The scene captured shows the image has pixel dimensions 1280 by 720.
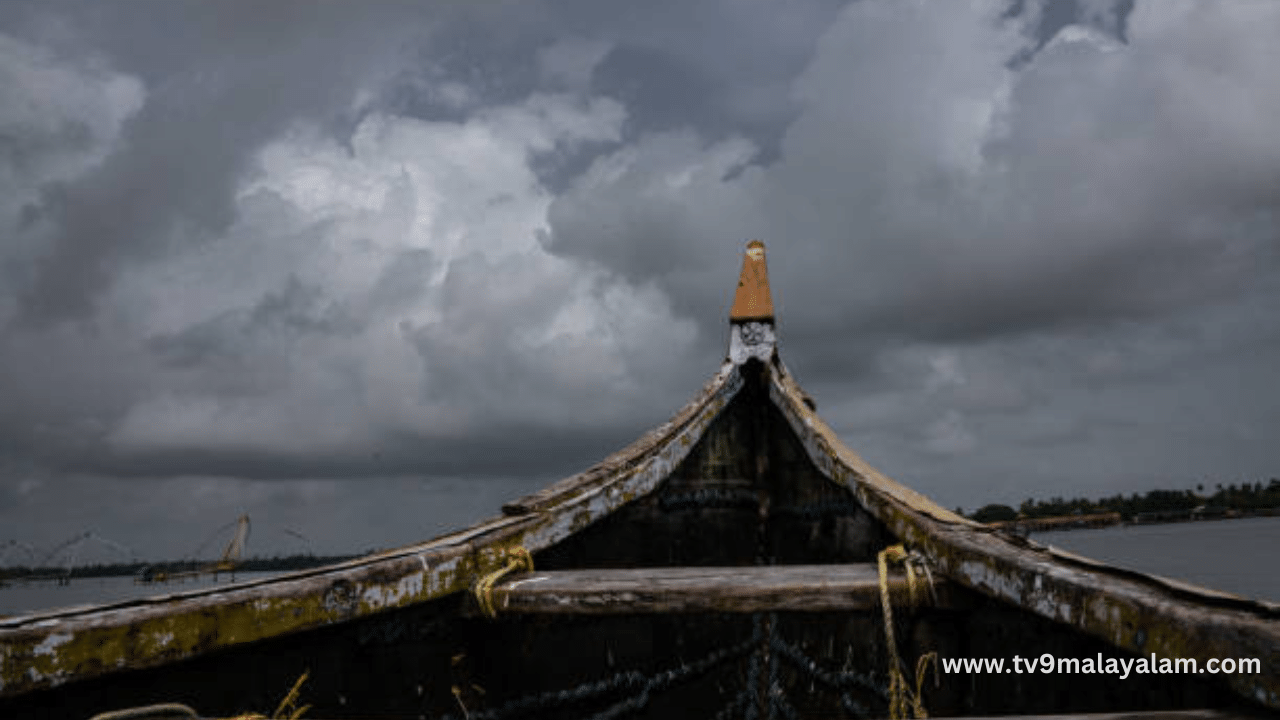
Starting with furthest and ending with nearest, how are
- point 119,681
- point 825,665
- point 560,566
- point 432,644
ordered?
point 825,665, point 560,566, point 432,644, point 119,681

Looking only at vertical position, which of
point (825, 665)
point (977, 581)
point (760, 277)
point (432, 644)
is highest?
point (760, 277)

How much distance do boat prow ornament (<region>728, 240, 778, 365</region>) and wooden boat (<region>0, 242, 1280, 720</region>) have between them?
386 mm

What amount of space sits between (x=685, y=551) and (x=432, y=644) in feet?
8.92

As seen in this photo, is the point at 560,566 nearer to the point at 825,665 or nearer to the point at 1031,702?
the point at 825,665

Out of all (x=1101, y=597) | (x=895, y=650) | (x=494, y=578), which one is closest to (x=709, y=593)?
(x=895, y=650)

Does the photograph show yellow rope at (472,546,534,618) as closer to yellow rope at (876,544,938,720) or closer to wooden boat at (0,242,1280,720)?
wooden boat at (0,242,1280,720)

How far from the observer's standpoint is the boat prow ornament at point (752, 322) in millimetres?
6961

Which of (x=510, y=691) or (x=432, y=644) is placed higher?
(x=432, y=644)

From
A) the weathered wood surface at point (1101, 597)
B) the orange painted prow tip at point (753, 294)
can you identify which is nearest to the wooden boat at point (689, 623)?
the weathered wood surface at point (1101, 597)

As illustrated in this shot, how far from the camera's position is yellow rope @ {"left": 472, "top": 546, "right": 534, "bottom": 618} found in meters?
3.56

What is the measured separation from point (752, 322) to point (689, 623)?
2642mm

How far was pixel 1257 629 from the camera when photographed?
1.82 metres

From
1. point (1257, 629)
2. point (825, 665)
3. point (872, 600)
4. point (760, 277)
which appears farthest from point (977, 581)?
point (760, 277)

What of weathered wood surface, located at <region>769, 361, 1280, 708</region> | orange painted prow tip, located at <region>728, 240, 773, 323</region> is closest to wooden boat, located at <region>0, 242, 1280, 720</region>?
weathered wood surface, located at <region>769, 361, 1280, 708</region>
